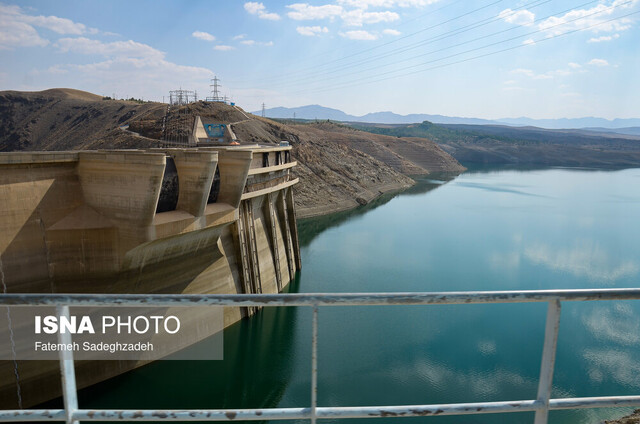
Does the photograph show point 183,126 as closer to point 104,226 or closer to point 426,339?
point 104,226

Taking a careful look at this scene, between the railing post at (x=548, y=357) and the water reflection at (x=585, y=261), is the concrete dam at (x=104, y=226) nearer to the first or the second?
the railing post at (x=548, y=357)

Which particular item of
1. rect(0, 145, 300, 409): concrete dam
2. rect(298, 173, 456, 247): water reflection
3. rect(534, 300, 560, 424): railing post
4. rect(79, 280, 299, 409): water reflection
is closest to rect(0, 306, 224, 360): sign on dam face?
rect(0, 145, 300, 409): concrete dam

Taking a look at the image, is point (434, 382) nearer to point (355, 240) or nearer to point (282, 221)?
point (282, 221)

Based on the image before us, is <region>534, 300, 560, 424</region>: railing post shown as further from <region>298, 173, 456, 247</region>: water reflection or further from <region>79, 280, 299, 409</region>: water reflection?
<region>298, 173, 456, 247</region>: water reflection

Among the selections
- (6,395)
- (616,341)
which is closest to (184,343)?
(6,395)

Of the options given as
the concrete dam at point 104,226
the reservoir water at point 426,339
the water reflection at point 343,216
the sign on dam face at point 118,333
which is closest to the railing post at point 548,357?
the sign on dam face at point 118,333

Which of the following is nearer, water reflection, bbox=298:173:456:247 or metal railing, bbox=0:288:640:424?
metal railing, bbox=0:288:640:424

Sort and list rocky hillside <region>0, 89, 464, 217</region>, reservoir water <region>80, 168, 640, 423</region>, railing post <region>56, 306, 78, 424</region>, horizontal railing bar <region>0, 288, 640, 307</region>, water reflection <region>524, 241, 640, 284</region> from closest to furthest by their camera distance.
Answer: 1. horizontal railing bar <region>0, 288, 640, 307</region>
2. railing post <region>56, 306, 78, 424</region>
3. reservoir water <region>80, 168, 640, 423</region>
4. water reflection <region>524, 241, 640, 284</region>
5. rocky hillside <region>0, 89, 464, 217</region>
